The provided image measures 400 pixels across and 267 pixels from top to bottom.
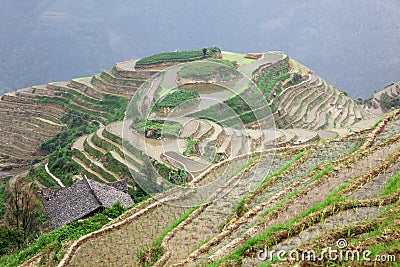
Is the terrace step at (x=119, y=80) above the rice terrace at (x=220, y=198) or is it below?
above

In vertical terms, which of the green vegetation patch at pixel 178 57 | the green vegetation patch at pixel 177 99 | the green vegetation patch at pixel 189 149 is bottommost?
the green vegetation patch at pixel 189 149

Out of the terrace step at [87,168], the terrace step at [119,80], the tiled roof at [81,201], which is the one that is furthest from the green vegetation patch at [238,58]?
the tiled roof at [81,201]

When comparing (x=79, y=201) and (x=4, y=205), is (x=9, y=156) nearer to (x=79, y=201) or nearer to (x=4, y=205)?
(x=4, y=205)

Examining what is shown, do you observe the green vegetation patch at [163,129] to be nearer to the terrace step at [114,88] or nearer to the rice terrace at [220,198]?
the rice terrace at [220,198]

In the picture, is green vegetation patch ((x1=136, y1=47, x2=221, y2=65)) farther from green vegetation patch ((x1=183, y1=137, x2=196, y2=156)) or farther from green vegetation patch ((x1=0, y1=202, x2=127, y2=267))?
green vegetation patch ((x1=0, y1=202, x2=127, y2=267))

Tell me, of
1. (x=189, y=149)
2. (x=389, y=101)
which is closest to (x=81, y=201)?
(x=189, y=149)

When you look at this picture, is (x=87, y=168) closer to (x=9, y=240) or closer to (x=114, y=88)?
(x=9, y=240)

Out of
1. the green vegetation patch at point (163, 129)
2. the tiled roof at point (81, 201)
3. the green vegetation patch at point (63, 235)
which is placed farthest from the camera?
the tiled roof at point (81, 201)

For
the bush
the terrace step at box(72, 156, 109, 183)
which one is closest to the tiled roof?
the bush
